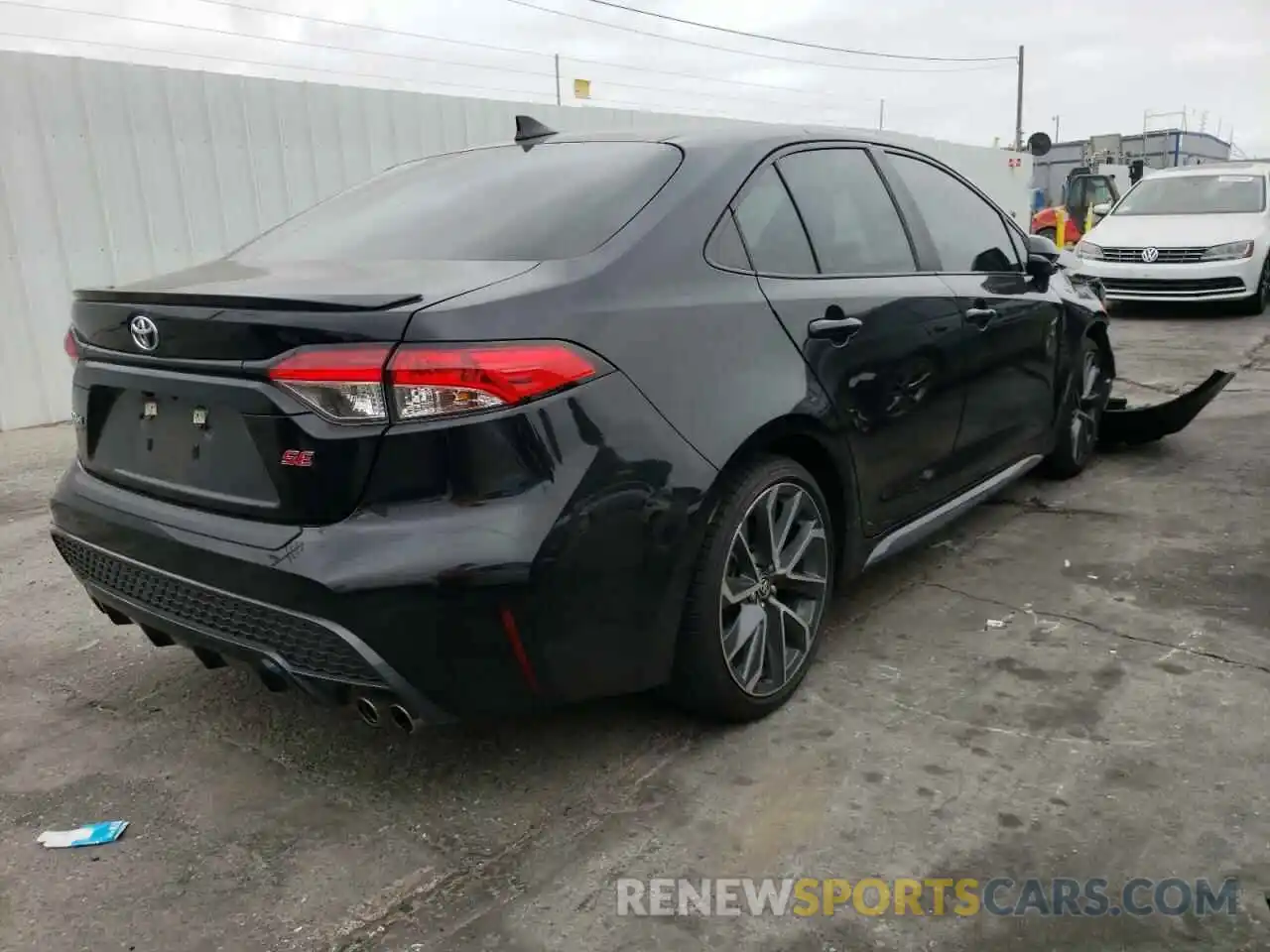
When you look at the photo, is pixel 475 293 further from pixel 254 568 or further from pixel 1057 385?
pixel 1057 385

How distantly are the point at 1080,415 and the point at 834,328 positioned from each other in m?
2.66

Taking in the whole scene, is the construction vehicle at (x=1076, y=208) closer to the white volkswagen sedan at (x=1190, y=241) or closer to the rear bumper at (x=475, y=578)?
the white volkswagen sedan at (x=1190, y=241)

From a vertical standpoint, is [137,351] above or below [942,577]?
above

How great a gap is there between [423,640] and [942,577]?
2.40 metres

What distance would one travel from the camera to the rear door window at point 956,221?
3.65 meters

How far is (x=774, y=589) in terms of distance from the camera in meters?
2.84

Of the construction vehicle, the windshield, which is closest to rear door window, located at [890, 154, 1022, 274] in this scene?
the windshield

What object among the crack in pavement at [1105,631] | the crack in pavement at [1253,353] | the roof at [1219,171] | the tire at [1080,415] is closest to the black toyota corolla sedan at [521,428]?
the crack in pavement at [1105,631]

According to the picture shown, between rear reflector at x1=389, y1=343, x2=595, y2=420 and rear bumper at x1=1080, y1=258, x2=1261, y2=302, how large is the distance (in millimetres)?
9888

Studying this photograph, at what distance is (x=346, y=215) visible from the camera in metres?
3.08

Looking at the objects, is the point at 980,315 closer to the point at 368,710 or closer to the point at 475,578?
the point at 475,578

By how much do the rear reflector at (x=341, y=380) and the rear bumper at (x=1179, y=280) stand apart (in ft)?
33.1

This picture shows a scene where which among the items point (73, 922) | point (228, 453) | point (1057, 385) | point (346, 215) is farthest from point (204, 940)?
point (1057, 385)

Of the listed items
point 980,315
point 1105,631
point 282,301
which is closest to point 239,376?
point 282,301
